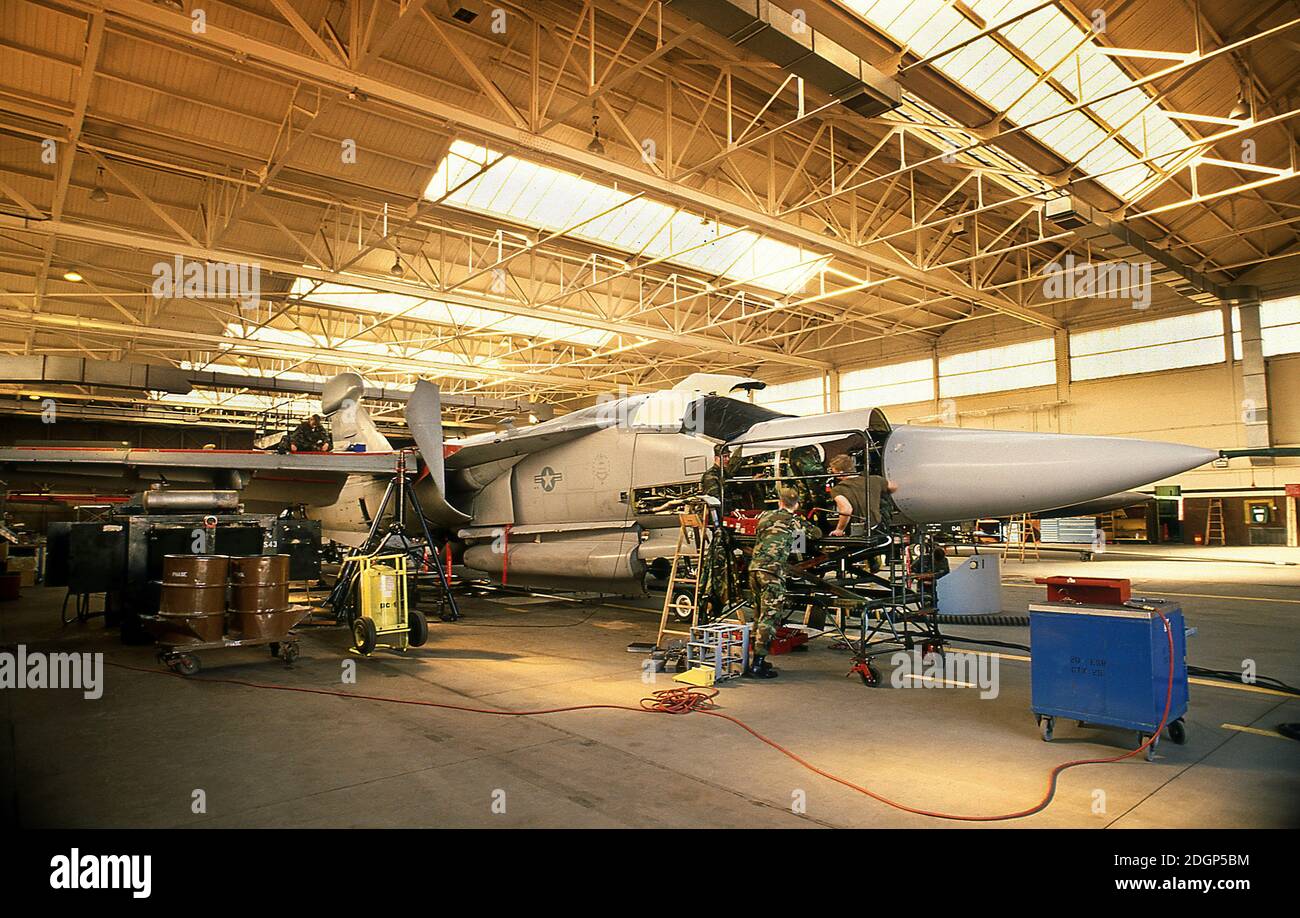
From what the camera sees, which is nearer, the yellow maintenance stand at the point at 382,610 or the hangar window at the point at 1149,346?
the yellow maintenance stand at the point at 382,610

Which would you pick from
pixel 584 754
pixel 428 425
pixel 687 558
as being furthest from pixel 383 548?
pixel 584 754

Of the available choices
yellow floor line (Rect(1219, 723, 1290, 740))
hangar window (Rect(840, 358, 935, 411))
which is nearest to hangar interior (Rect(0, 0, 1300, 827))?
yellow floor line (Rect(1219, 723, 1290, 740))

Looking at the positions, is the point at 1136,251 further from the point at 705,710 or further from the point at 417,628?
the point at 417,628

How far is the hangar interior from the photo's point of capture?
411 centimetres

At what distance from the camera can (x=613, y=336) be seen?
2858cm

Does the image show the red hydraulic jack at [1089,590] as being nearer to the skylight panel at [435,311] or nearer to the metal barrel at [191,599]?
the metal barrel at [191,599]

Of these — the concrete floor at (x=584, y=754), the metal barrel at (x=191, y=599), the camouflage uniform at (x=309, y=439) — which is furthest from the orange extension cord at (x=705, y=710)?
Answer: the camouflage uniform at (x=309, y=439)

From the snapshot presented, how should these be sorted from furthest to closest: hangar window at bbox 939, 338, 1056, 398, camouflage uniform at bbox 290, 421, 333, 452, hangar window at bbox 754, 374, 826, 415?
hangar window at bbox 754, 374, 826, 415 < hangar window at bbox 939, 338, 1056, 398 < camouflage uniform at bbox 290, 421, 333, 452

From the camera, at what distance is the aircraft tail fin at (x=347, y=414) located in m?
14.2

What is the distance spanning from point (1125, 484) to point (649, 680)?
445cm

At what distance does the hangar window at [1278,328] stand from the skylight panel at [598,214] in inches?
592

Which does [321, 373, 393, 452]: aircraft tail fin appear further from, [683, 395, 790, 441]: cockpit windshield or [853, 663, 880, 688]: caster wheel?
Result: [853, 663, 880, 688]: caster wheel

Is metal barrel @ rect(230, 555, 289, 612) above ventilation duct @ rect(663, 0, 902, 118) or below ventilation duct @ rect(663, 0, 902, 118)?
below

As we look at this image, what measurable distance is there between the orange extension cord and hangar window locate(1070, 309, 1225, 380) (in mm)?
25316
